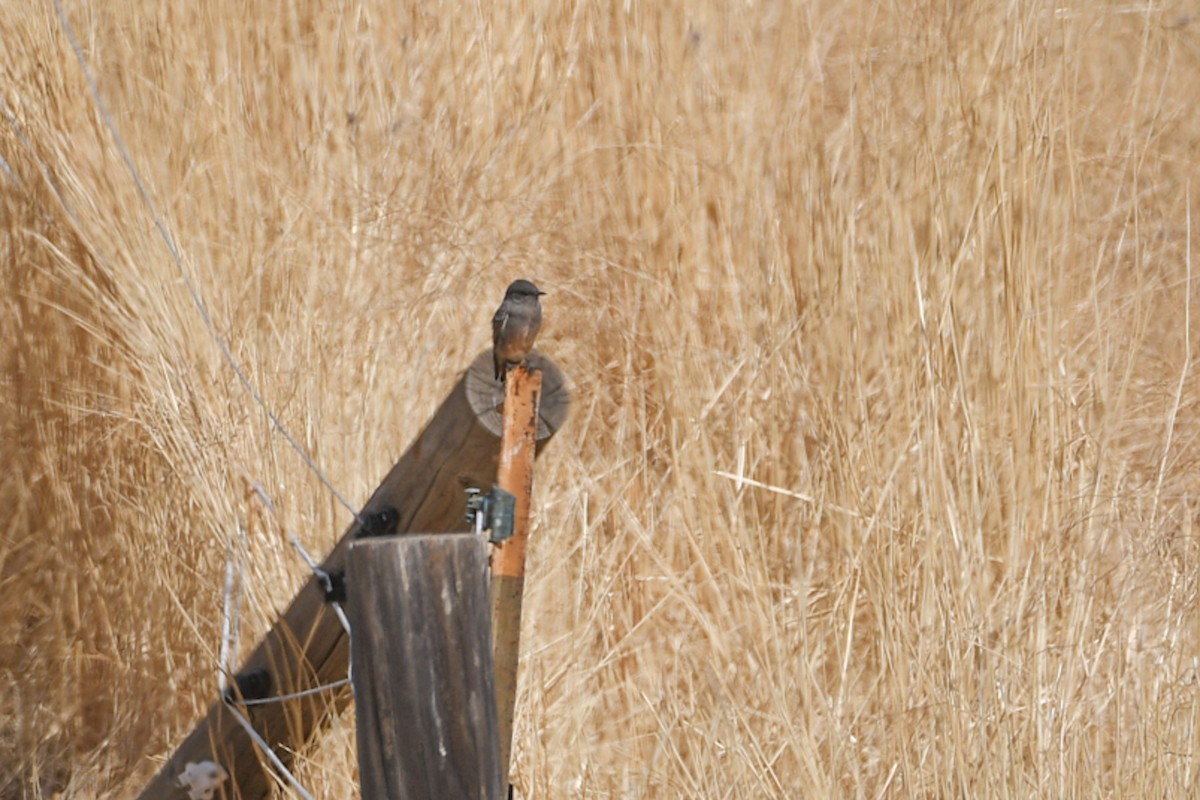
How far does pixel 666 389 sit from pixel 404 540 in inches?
78.9

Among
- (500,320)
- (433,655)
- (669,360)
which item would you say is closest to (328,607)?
(433,655)

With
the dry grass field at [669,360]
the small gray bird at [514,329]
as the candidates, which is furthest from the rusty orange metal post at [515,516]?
the dry grass field at [669,360]

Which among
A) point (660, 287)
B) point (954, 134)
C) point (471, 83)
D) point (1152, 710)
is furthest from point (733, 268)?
point (1152, 710)

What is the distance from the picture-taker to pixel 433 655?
70.6 inches

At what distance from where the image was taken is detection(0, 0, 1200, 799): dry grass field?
2951 millimetres

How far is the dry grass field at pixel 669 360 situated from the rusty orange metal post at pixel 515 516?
896 millimetres

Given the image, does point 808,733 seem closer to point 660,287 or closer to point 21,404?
point 660,287

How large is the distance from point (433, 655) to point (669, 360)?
2013 millimetres

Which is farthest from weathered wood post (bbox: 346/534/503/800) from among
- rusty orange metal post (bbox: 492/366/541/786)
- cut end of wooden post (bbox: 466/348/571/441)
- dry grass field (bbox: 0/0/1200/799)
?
dry grass field (bbox: 0/0/1200/799)

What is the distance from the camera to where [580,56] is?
4246 millimetres

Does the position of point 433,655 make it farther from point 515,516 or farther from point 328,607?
point 328,607

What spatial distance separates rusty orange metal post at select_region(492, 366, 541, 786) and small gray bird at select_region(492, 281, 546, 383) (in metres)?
0.02

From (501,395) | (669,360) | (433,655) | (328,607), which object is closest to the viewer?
(433,655)

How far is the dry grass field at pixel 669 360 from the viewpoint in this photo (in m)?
2.95
